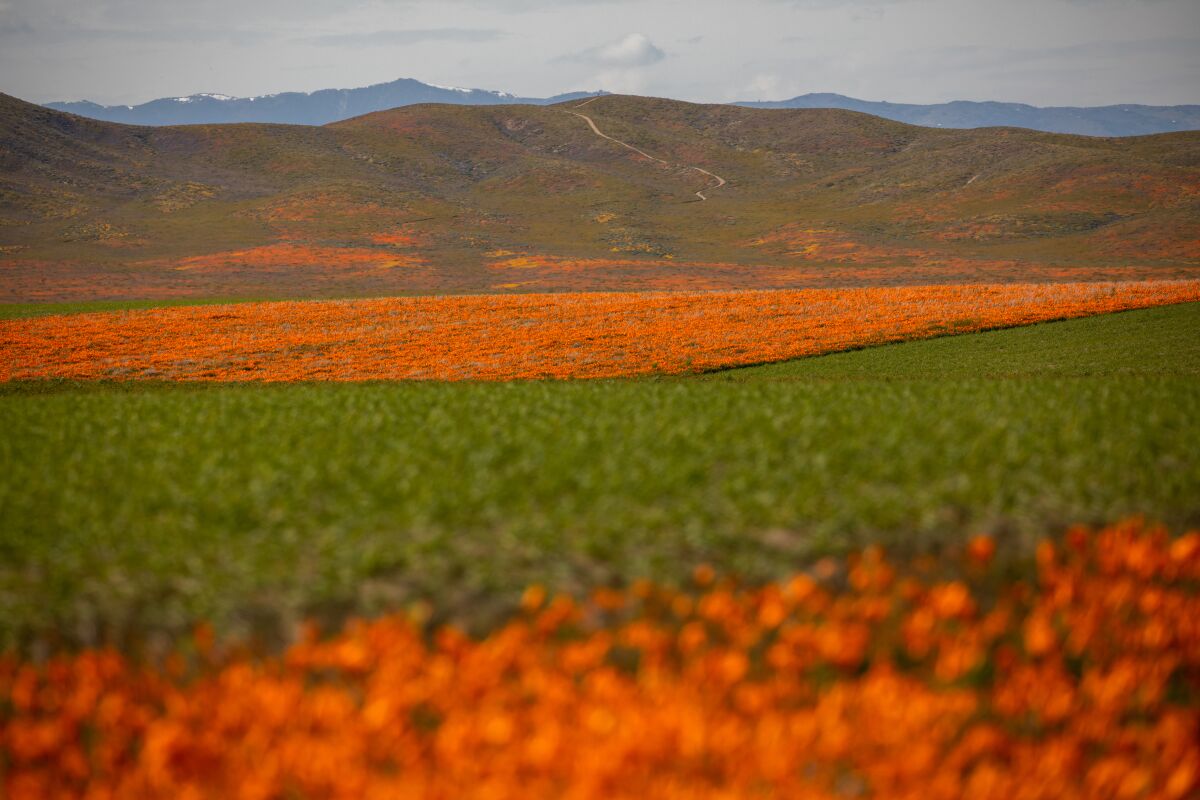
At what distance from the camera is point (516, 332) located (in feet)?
138

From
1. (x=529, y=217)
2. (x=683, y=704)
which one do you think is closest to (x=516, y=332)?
(x=683, y=704)

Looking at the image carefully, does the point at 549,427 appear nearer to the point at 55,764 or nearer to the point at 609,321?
the point at 55,764

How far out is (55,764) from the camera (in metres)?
Result: 6.84

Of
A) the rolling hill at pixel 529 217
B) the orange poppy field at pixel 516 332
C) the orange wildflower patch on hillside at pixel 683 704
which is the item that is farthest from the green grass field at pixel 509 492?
the rolling hill at pixel 529 217

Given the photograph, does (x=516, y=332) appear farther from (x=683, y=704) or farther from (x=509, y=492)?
(x=683, y=704)

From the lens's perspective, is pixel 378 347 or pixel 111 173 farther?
pixel 111 173

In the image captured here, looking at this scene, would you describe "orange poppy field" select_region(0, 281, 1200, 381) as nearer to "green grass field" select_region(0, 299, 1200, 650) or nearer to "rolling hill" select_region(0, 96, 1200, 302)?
"green grass field" select_region(0, 299, 1200, 650)

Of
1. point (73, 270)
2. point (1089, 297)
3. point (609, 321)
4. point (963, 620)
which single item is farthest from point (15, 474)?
point (73, 270)

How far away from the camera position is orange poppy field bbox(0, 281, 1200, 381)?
33.5m

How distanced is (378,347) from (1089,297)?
36762 millimetres

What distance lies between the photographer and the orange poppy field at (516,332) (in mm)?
33469

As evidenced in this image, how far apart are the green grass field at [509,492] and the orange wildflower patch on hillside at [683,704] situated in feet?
2.11

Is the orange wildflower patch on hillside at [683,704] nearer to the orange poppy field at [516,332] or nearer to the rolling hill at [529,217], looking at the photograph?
the orange poppy field at [516,332]

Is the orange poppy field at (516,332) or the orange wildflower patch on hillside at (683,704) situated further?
the orange poppy field at (516,332)
